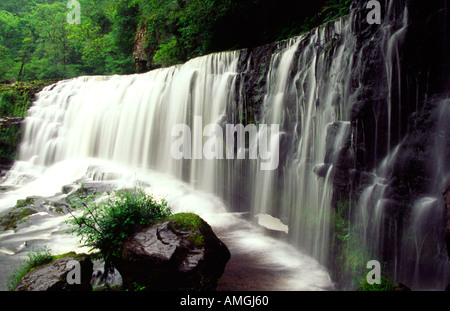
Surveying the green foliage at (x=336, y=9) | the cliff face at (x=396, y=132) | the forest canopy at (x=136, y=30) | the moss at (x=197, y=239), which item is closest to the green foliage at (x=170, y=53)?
the forest canopy at (x=136, y=30)

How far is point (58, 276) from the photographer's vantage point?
178 inches

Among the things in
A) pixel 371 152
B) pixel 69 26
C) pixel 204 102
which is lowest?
pixel 371 152

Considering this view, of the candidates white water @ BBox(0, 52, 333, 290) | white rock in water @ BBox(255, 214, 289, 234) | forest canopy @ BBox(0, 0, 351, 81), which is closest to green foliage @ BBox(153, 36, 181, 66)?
forest canopy @ BBox(0, 0, 351, 81)

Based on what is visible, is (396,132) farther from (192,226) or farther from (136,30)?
(136,30)

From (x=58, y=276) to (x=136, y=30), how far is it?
1976 cm

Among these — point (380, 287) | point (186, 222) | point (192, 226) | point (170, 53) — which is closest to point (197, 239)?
point (192, 226)

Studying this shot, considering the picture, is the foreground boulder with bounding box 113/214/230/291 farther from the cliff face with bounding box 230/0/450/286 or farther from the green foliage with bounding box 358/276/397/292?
the cliff face with bounding box 230/0/450/286

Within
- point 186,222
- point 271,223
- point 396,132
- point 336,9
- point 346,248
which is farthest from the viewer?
point 336,9

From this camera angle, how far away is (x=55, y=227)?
7.88 meters

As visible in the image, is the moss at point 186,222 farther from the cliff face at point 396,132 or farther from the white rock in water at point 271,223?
the white rock in water at point 271,223

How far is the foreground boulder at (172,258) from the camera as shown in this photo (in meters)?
4.58

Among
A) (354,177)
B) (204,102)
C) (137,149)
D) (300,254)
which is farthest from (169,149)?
(354,177)

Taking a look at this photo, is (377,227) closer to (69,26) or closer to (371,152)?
(371,152)

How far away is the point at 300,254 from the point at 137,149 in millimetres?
8717
